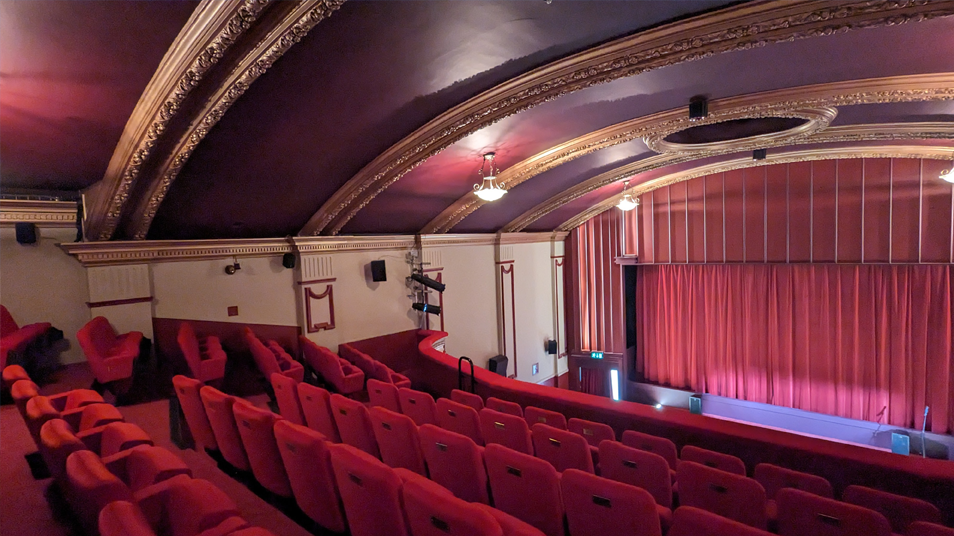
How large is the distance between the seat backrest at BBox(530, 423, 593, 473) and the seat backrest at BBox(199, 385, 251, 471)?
5.95ft

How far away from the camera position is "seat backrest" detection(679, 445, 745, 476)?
2576 millimetres

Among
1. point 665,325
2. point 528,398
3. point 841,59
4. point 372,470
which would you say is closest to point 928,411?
point 665,325

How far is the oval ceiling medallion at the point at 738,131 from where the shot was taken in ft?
14.6

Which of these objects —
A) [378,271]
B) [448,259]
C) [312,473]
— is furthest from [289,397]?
[448,259]

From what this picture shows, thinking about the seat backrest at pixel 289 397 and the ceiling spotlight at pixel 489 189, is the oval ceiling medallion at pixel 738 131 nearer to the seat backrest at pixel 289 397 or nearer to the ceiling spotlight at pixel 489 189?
the ceiling spotlight at pixel 489 189

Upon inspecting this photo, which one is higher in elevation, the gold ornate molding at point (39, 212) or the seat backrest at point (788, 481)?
the gold ornate molding at point (39, 212)

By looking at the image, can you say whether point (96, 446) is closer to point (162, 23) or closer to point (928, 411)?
point (162, 23)

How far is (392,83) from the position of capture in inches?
129

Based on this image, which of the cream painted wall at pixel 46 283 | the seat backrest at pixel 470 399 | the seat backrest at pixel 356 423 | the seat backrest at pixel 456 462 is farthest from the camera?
the cream painted wall at pixel 46 283

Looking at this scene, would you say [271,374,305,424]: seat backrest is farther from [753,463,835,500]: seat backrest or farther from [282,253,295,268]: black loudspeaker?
[753,463,835,500]: seat backrest

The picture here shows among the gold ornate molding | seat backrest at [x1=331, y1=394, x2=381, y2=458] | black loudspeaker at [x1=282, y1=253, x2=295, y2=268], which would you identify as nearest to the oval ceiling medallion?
seat backrest at [x1=331, y1=394, x2=381, y2=458]

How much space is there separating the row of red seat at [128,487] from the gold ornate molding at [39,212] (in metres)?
2.91

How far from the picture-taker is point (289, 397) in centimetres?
326


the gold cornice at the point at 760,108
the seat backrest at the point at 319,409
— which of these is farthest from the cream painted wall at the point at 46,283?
the gold cornice at the point at 760,108
